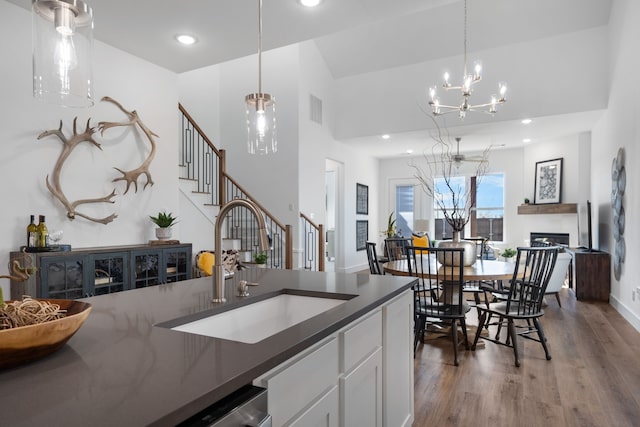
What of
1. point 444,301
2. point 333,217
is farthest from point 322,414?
point 333,217

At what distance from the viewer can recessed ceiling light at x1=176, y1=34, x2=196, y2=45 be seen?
3582mm

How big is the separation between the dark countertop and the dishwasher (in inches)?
1.6

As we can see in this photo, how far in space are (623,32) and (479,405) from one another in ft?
16.3

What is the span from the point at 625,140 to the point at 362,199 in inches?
215

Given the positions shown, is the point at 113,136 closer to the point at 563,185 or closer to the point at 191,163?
the point at 191,163

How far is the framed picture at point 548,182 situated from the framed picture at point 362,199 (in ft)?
12.0

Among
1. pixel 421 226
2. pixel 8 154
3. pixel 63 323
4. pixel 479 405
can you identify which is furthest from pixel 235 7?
pixel 421 226

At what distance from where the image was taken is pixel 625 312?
187 inches

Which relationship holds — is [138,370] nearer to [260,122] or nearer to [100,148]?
[260,122]

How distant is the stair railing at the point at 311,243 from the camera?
21.7ft

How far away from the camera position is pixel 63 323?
2.98 ft

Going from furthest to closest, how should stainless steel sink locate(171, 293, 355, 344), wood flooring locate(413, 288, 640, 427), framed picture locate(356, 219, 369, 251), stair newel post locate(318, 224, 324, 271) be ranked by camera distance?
framed picture locate(356, 219, 369, 251) → stair newel post locate(318, 224, 324, 271) → wood flooring locate(413, 288, 640, 427) → stainless steel sink locate(171, 293, 355, 344)

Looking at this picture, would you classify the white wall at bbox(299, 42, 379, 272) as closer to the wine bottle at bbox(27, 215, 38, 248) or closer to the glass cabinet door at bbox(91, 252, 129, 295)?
the glass cabinet door at bbox(91, 252, 129, 295)

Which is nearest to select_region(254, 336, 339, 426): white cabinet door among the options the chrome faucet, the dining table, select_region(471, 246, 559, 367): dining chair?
the chrome faucet
